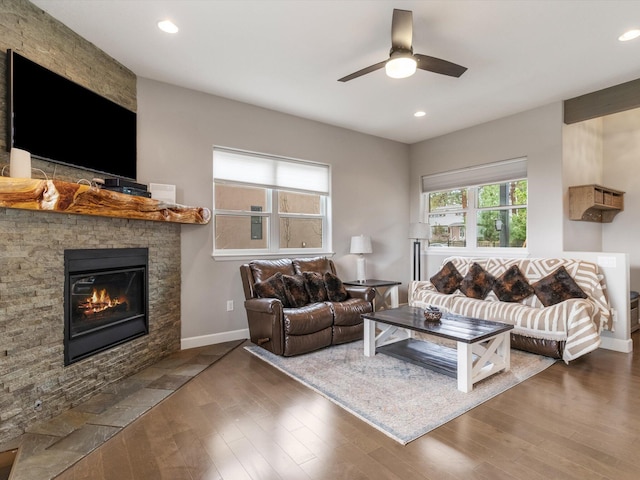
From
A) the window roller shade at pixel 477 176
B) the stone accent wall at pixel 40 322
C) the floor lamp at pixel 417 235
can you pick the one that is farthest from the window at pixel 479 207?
the stone accent wall at pixel 40 322

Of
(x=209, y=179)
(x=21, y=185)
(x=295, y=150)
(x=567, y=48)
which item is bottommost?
(x=21, y=185)

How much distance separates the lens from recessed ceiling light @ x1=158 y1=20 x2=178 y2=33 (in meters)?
2.62

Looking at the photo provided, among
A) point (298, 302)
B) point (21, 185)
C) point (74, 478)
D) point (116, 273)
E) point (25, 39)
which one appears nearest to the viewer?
point (74, 478)

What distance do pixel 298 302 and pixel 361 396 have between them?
1.45 m

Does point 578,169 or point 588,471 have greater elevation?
point 578,169

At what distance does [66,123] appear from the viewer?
106 inches

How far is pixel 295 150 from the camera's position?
4.67 metres

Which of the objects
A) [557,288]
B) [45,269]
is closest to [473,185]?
[557,288]

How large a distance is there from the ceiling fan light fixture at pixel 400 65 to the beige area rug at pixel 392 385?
93.2 inches

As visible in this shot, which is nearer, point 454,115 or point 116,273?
point 116,273

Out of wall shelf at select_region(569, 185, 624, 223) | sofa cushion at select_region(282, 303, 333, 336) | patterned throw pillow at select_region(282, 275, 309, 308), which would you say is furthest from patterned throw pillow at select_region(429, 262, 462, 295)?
patterned throw pillow at select_region(282, 275, 309, 308)

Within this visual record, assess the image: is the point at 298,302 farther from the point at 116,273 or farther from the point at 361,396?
the point at 116,273

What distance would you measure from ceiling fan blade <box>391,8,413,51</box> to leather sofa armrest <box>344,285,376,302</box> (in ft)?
8.46

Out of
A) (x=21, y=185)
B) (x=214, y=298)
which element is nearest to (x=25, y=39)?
(x=21, y=185)
